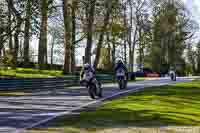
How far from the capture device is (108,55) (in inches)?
3423

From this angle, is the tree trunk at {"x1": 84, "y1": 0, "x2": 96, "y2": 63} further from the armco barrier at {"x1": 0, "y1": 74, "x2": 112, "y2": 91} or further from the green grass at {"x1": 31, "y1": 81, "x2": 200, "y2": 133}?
the green grass at {"x1": 31, "y1": 81, "x2": 200, "y2": 133}

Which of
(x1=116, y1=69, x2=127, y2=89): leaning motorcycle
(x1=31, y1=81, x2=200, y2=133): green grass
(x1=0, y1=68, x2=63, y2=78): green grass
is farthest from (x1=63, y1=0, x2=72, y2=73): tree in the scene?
(x1=31, y1=81, x2=200, y2=133): green grass

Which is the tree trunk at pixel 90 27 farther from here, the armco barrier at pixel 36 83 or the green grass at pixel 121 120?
the green grass at pixel 121 120

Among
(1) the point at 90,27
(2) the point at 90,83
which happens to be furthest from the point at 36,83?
(1) the point at 90,27

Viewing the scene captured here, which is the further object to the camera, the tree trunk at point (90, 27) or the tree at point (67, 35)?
the tree trunk at point (90, 27)

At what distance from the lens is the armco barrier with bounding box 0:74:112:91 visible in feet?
104

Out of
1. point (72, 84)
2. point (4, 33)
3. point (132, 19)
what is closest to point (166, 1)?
point (132, 19)

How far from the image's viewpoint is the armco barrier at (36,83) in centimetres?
3158

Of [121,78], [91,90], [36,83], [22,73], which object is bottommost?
[91,90]

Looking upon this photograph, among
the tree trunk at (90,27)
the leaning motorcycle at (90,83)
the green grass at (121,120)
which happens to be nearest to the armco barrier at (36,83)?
the leaning motorcycle at (90,83)

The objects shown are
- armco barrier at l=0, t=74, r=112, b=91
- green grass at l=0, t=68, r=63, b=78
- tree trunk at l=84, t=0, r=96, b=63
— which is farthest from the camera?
tree trunk at l=84, t=0, r=96, b=63

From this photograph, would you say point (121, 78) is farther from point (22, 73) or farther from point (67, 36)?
point (67, 36)

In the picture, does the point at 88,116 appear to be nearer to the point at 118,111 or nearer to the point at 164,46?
the point at 118,111

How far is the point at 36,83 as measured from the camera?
34562mm
